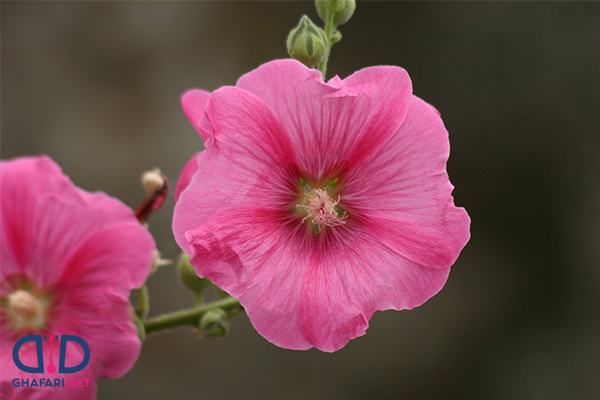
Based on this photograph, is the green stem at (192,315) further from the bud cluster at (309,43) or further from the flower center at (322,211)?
the bud cluster at (309,43)

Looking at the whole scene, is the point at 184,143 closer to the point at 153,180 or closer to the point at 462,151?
the point at 462,151

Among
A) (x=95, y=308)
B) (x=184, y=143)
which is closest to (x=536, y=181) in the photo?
(x=184, y=143)

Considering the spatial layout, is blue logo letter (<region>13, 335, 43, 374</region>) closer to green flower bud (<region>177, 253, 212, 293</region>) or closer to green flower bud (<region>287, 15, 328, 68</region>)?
green flower bud (<region>177, 253, 212, 293</region>)

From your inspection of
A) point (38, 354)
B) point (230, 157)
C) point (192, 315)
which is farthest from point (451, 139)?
point (38, 354)

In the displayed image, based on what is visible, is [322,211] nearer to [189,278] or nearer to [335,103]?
[335,103]

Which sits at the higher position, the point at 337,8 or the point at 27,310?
the point at 337,8

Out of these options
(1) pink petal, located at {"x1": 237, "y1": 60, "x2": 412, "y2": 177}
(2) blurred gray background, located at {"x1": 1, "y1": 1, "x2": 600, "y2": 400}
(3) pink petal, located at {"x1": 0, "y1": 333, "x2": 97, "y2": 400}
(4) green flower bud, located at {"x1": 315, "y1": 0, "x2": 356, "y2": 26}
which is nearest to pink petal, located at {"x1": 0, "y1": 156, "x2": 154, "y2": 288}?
(3) pink petal, located at {"x1": 0, "y1": 333, "x2": 97, "y2": 400}

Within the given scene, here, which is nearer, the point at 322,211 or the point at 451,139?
the point at 322,211

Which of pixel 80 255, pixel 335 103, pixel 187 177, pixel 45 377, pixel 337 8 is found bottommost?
pixel 45 377
